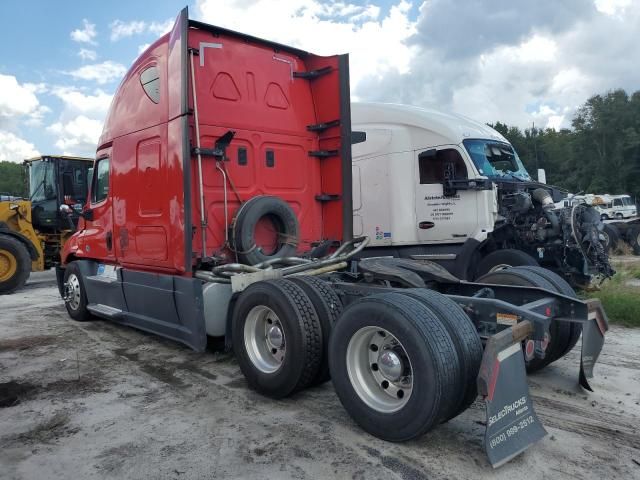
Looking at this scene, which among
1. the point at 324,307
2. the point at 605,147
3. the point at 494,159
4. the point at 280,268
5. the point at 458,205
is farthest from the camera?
the point at 605,147

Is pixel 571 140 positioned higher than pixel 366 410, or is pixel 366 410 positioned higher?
pixel 571 140

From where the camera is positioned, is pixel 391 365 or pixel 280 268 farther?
pixel 280 268

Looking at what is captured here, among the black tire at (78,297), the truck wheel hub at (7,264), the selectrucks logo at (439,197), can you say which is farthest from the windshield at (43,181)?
the selectrucks logo at (439,197)

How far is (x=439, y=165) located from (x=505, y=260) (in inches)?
73.8

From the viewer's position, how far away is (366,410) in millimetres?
3502

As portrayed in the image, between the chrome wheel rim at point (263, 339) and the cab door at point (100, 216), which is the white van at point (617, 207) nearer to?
the cab door at point (100, 216)

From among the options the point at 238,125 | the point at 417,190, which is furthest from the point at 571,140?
the point at 238,125

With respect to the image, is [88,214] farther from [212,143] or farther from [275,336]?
[275,336]

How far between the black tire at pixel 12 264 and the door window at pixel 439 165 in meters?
8.75

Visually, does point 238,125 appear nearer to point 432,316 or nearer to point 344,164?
point 344,164

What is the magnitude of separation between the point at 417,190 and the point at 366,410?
18.4 feet

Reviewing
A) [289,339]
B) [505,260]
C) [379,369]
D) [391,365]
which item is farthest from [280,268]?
[505,260]

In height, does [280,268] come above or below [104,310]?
above

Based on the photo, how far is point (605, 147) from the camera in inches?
2083
